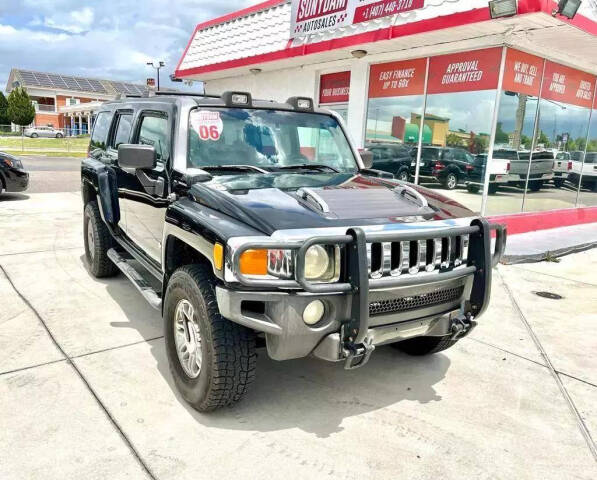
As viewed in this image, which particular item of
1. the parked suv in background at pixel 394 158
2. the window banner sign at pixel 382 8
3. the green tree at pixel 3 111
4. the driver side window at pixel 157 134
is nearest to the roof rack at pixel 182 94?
the driver side window at pixel 157 134

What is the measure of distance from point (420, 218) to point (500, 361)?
5.72ft

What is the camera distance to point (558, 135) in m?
10.2

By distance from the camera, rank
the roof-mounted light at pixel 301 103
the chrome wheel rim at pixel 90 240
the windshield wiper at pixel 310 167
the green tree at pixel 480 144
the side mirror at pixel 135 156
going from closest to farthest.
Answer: the side mirror at pixel 135 156 → the windshield wiper at pixel 310 167 → the roof-mounted light at pixel 301 103 → the chrome wheel rim at pixel 90 240 → the green tree at pixel 480 144

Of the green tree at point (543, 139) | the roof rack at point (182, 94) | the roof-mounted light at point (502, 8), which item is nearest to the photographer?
the roof rack at point (182, 94)

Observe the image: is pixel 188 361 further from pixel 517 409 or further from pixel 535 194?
pixel 535 194

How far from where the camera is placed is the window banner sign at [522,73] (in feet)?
26.9

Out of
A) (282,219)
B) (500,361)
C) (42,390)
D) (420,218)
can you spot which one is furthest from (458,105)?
(42,390)

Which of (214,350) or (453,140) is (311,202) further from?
(453,140)

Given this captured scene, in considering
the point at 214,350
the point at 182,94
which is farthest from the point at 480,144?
the point at 214,350

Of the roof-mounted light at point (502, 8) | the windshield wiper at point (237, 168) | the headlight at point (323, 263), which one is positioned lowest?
the headlight at point (323, 263)

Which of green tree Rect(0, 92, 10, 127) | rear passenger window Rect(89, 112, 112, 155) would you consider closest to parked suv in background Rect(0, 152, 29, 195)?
rear passenger window Rect(89, 112, 112, 155)

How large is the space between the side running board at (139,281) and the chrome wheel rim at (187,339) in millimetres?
384

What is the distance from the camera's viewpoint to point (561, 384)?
12.0 feet

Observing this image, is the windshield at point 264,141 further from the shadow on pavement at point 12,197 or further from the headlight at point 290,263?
the shadow on pavement at point 12,197
